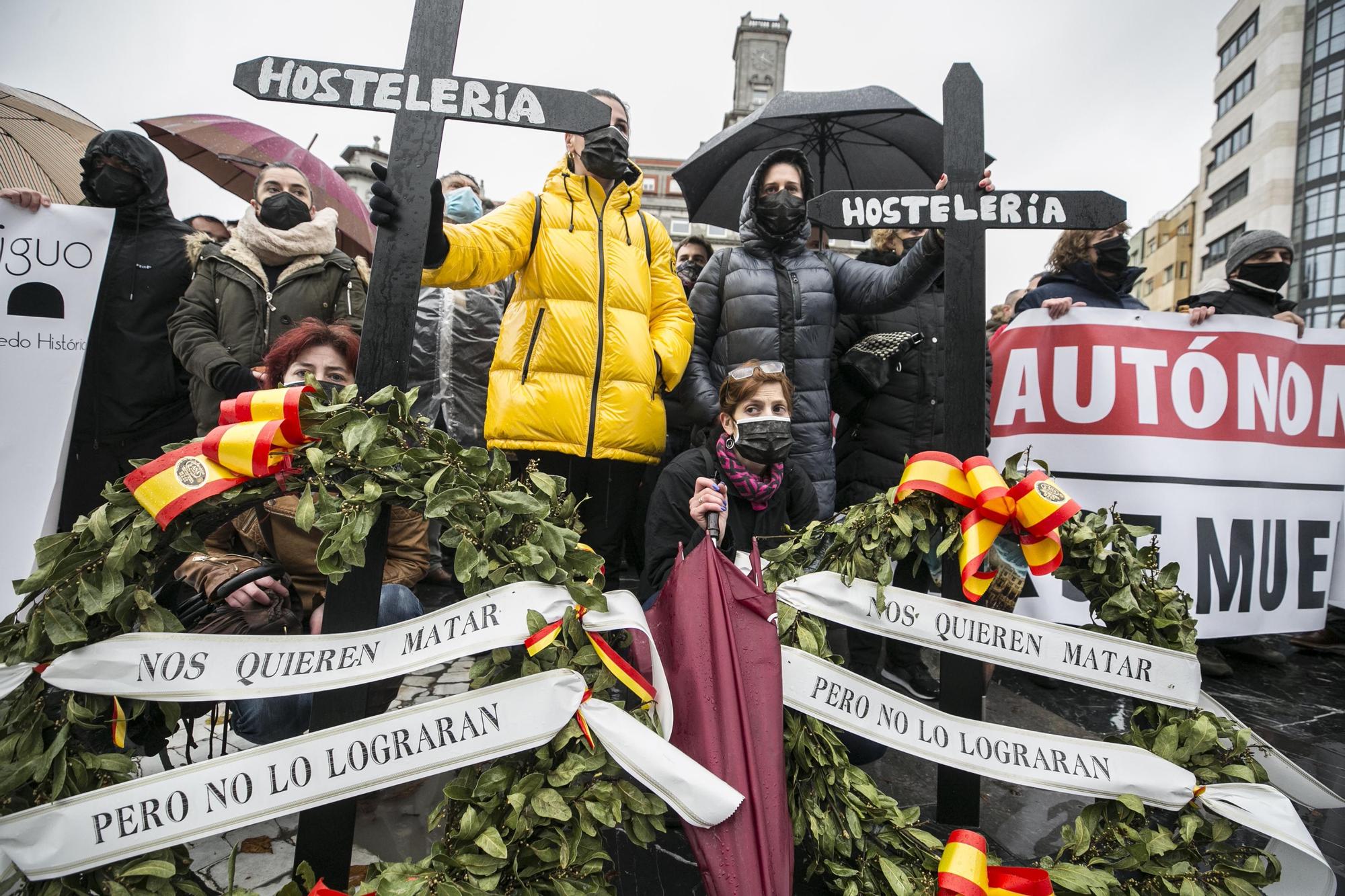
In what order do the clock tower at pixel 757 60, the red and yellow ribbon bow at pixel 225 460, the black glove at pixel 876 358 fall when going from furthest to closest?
the clock tower at pixel 757 60, the black glove at pixel 876 358, the red and yellow ribbon bow at pixel 225 460

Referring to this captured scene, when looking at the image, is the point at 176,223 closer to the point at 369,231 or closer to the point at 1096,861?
the point at 369,231

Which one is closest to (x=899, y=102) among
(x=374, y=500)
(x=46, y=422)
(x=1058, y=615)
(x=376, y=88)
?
(x=1058, y=615)

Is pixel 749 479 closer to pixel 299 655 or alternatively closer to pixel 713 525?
pixel 713 525

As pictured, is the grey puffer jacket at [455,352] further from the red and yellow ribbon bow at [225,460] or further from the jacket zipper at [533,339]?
the red and yellow ribbon bow at [225,460]

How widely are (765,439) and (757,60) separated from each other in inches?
2876

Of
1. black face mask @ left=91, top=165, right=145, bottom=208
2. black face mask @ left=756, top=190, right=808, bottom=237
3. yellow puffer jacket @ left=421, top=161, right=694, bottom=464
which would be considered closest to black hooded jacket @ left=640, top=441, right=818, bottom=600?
yellow puffer jacket @ left=421, top=161, right=694, bottom=464

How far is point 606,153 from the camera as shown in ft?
9.65

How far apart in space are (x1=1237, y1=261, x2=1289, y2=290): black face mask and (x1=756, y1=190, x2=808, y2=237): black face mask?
2.96 m

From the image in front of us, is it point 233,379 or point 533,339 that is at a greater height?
point 533,339

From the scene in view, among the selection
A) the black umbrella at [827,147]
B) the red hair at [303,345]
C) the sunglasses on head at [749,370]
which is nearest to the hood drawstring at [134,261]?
the red hair at [303,345]

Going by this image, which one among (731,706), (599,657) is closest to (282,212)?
(599,657)

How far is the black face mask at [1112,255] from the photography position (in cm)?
397

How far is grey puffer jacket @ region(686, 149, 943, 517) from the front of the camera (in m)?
3.39

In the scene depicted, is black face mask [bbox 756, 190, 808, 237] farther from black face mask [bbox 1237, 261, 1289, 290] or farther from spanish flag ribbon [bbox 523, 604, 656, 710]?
black face mask [bbox 1237, 261, 1289, 290]
